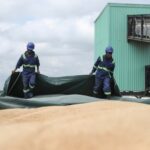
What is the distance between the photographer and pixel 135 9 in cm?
2645

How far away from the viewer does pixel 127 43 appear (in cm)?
2694

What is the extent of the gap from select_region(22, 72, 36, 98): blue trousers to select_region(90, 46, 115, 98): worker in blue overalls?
3.77 feet

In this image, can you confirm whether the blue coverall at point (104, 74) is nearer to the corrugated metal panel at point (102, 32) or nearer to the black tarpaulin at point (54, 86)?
the black tarpaulin at point (54, 86)

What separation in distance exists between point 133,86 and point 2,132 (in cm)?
2414

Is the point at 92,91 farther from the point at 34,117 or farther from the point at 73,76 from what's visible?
the point at 34,117

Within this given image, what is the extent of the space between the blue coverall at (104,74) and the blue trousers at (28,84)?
3.77 feet

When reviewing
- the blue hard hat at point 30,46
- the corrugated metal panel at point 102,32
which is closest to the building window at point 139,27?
the corrugated metal panel at point 102,32

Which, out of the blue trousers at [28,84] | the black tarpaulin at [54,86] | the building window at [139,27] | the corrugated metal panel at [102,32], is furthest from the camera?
the corrugated metal panel at [102,32]

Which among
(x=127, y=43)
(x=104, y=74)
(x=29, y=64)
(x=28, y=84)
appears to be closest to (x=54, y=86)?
(x=28, y=84)

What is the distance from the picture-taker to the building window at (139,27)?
83.9ft

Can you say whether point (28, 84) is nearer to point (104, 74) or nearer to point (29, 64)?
point (29, 64)

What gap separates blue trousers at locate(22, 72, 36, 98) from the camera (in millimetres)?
9141

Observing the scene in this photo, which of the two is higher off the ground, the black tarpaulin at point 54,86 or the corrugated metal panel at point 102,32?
the corrugated metal panel at point 102,32

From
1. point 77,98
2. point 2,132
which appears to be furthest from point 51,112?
point 77,98
